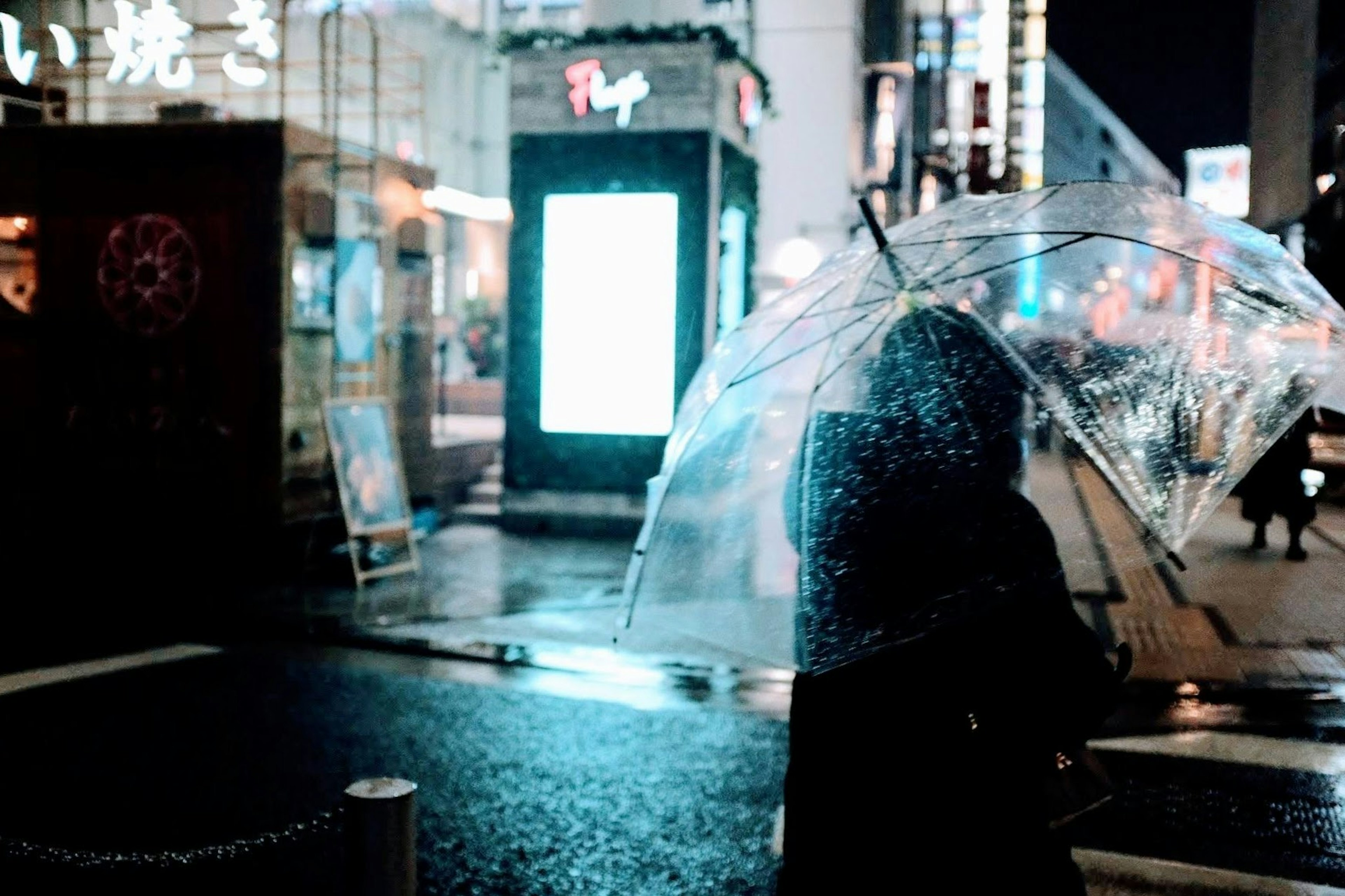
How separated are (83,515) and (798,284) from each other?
11.4m

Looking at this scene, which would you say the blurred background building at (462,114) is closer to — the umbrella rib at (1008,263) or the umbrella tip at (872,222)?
the umbrella tip at (872,222)

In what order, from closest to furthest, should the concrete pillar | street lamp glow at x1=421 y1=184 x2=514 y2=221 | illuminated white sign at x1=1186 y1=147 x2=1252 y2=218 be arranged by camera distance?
street lamp glow at x1=421 y1=184 x2=514 y2=221 < the concrete pillar < illuminated white sign at x1=1186 y1=147 x2=1252 y2=218

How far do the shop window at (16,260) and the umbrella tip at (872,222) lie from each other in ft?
44.3

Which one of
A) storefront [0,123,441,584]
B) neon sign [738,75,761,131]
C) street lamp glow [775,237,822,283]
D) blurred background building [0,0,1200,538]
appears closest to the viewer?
storefront [0,123,441,584]

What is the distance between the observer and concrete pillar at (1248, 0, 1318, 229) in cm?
3047

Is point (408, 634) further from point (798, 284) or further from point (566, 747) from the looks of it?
point (798, 284)

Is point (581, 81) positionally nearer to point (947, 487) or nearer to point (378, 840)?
point (378, 840)

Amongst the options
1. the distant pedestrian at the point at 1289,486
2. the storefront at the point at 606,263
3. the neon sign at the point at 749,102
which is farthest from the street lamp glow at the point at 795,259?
the distant pedestrian at the point at 1289,486

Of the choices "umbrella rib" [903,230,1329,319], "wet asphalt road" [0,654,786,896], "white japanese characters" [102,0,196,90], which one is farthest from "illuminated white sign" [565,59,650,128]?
"umbrella rib" [903,230,1329,319]

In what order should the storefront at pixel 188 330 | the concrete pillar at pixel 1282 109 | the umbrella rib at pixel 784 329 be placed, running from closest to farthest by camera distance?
the umbrella rib at pixel 784 329 < the storefront at pixel 188 330 < the concrete pillar at pixel 1282 109

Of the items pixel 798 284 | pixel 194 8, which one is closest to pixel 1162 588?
pixel 798 284

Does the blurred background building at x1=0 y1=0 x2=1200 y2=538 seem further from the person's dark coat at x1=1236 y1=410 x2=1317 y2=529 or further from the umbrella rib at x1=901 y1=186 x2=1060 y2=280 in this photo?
the person's dark coat at x1=1236 y1=410 x2=1317 y2=529

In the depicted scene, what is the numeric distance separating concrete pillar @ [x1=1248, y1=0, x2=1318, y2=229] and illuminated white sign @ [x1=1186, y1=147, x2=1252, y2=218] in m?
17.6

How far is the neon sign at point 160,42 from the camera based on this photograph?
12.7 metres
